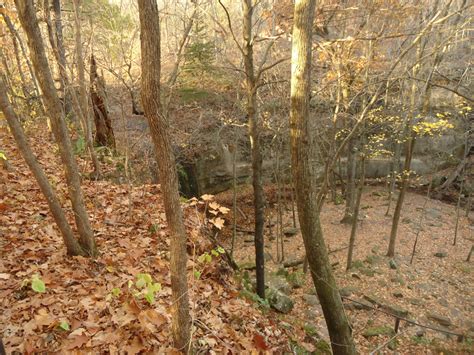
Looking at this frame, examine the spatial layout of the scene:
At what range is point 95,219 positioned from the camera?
6121 mm

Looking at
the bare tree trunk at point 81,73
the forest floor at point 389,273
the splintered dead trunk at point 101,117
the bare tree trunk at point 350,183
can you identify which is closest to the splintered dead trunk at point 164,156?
the forest floor at point 389,273

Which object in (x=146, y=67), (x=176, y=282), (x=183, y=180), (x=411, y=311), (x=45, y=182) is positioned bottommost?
(x=411, y=311)

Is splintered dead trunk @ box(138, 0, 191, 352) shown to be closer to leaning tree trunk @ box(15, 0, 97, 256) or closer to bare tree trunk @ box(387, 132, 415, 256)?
leaning tree trunk @ box(15, 0, 97, 256)

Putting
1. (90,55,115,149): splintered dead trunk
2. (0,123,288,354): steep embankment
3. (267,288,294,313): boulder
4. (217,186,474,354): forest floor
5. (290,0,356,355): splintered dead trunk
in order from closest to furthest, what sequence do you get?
(0,123,288,354): steep embankment < (290,0,356,355): splintered dead trunk < (267,288,294,313): boulder < (217,186,474,354): forest floor < (90,55,115,149): splintered dead trunk

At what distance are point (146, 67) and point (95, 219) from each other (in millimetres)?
4679

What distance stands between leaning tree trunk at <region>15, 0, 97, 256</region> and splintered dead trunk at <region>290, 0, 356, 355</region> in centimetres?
308

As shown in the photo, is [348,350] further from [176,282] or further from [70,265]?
[70,265]

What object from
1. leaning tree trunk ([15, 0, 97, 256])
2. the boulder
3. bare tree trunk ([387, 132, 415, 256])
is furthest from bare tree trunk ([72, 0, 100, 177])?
bare tree trunk ([387, 132, 415, 256])

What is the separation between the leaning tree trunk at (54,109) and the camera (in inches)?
140

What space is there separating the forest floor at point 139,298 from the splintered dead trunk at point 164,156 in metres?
0.36

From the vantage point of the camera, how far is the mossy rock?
7.88m

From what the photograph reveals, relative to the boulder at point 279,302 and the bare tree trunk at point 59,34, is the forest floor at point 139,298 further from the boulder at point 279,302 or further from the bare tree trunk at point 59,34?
the bare tree trunk at point 59,34

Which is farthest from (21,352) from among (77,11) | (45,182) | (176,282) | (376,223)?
(376,223)

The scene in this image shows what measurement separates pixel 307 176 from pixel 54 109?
344cm
